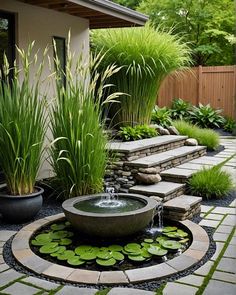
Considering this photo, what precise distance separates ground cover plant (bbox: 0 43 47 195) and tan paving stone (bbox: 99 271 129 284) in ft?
5.16

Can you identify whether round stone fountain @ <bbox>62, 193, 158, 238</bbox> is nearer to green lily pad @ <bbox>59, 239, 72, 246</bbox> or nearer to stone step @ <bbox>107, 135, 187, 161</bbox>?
green lily pad @ <bbox>59, 239, 72, 246</bbox>

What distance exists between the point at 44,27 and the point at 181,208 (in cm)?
320

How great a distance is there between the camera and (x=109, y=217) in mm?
3301

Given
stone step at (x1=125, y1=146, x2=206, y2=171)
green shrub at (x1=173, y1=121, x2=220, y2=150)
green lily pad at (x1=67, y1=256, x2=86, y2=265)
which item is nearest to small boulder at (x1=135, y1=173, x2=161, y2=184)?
stone step at (x1=125, y1=146, x2=206, y2=171)

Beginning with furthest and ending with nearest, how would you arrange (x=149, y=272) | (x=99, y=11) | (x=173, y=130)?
1. (x=173, y=130)
2. (x=99, y=11)
3. (x=149, y=272)

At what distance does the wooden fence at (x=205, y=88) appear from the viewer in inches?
491

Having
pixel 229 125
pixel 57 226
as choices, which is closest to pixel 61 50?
pixel 57 226

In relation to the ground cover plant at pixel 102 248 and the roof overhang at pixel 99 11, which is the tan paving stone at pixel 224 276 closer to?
the ground cover plant at pixel 102 248

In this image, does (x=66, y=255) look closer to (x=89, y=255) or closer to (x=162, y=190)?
(x=89, y=255)

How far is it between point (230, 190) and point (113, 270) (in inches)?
104

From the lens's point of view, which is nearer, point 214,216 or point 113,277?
point 113,277

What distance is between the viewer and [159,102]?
43.8 ft

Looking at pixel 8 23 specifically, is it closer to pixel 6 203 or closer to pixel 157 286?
pixel 6 203

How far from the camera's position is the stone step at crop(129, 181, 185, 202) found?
4355 millimetres
